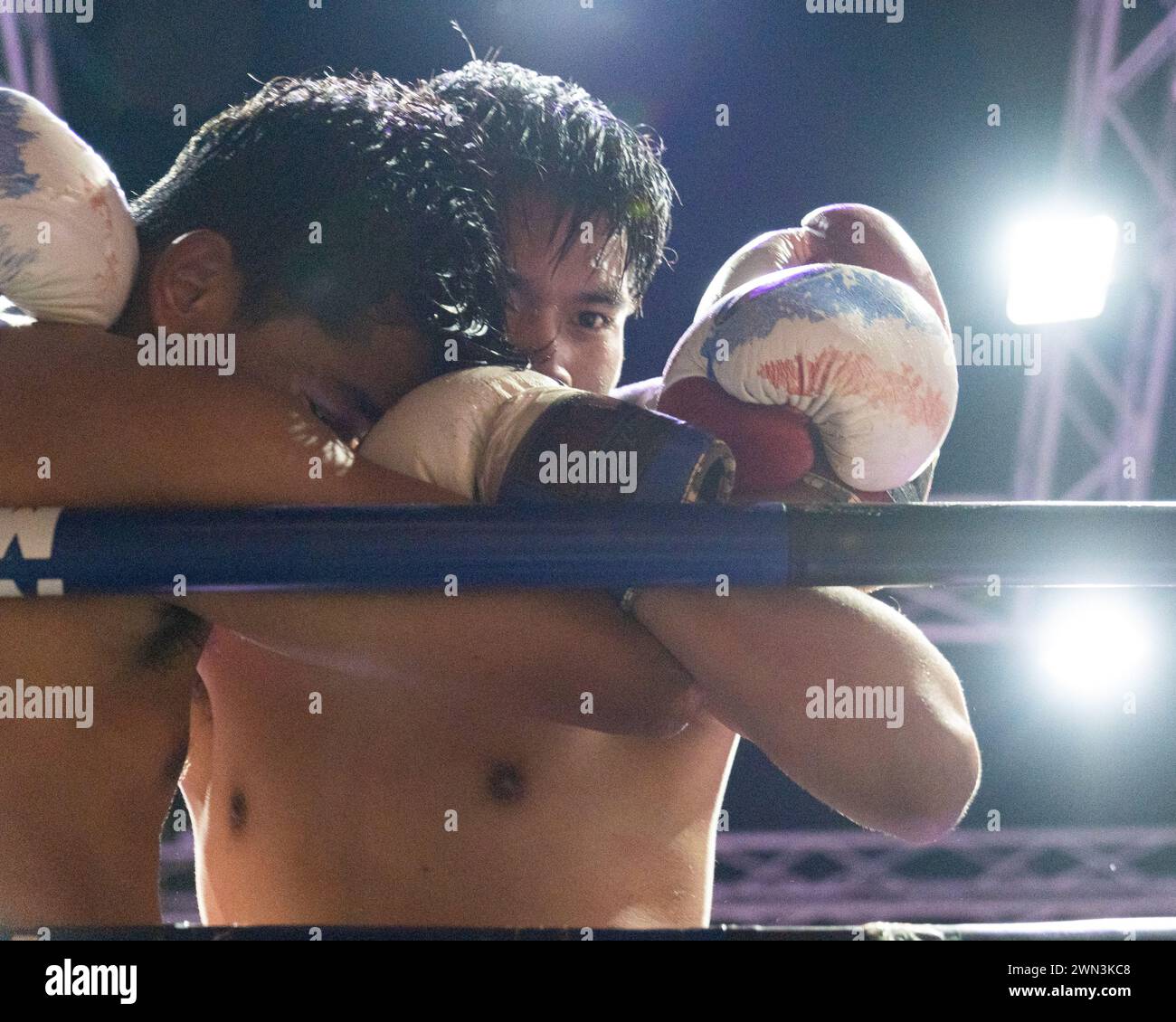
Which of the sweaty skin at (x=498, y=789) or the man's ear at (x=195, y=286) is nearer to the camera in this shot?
the sweaty skin at (x=498, y=789)

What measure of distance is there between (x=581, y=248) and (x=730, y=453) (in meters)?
0.63

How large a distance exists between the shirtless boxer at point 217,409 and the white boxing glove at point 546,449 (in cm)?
3

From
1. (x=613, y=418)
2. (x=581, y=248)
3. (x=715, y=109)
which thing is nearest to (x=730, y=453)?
(x=613, y=418)

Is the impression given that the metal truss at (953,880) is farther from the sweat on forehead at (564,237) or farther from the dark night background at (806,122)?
the sweat on forehead at (564,237)

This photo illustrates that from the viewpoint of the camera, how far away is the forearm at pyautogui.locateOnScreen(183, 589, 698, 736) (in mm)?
668

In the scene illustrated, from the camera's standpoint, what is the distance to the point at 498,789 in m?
0.89

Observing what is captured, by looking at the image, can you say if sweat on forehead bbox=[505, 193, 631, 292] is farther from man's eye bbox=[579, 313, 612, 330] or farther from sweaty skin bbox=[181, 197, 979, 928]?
sweaty skin bbox=[181, 197, 979, 928]

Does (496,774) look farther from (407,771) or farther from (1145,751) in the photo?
(1145,751)

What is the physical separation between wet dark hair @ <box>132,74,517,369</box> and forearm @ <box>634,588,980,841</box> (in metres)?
0.35

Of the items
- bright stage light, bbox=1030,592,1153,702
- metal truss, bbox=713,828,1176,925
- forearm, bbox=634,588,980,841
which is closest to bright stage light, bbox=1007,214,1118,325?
bright stage light, bbox=1030,592,1153,702

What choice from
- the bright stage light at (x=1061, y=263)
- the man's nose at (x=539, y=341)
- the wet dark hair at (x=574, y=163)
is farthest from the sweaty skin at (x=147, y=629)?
the bright stage light at (x=1061, y=263)

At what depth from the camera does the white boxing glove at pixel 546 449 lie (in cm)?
65

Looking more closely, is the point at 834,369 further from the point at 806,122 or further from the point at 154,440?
the point at 806,122

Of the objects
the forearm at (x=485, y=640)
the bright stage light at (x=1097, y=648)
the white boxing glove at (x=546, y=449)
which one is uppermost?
the white boxing glove at (x=546, y=449)
